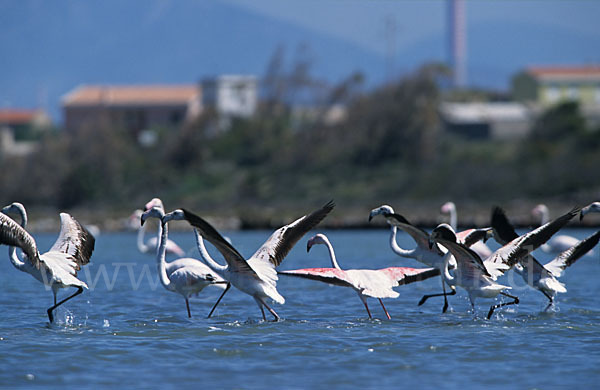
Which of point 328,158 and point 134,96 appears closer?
point 328,158

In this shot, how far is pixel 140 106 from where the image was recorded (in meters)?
76.4

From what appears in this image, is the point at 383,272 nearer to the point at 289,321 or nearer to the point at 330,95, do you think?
the point at 289,321

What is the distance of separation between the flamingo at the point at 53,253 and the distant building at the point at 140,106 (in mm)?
59969

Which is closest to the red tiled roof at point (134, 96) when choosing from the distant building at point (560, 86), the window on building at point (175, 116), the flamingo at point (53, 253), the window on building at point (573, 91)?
the window on building at point (175, 116)

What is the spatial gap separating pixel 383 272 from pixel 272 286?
147cm

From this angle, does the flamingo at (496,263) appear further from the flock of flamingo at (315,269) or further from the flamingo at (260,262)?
the flamingo at (260,262)

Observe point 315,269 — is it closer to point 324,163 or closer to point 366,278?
point 366,278

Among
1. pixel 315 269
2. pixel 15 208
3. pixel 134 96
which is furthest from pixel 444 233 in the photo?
pixel 134 96

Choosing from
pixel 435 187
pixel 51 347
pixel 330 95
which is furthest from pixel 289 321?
pixel 330 95

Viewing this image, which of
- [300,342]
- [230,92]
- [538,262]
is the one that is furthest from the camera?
[230,92]

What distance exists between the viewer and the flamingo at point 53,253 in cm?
1120

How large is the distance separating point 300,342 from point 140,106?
220 ft

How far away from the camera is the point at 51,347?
10.7m

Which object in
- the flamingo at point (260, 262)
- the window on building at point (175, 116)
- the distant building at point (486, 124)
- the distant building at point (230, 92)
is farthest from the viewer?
the window on building at point (175, 116)
